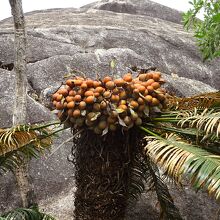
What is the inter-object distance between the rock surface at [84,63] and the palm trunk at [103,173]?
0.90 metres

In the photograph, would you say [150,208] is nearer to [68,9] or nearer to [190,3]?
[190,3]

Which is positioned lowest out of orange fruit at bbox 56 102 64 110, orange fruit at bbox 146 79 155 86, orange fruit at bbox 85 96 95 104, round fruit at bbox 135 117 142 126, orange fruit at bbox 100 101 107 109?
round fruit at bbox 135 117 142 126

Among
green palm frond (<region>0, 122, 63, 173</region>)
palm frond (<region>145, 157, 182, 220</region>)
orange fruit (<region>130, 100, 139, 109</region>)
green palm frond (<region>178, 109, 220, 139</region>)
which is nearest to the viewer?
green palm frond (<region>178, 109, 220, 139</region>)

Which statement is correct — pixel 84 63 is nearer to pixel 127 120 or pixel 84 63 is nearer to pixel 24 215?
pixel 24 215

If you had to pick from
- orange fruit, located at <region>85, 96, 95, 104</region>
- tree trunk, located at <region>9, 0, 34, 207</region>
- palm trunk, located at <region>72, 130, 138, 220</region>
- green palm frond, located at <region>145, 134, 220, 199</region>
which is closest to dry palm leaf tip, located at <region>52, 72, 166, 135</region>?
orange fruit, located at <region>85, 96, 95, 104</region>

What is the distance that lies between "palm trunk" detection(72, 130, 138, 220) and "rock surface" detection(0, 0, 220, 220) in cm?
90

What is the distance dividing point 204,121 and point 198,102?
36.0 inches

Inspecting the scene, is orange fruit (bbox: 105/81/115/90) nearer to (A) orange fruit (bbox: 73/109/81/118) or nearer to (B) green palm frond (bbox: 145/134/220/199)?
(A) orange fruit (bbox: 73/109/81/118)

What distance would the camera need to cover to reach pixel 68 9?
20906 millimetres

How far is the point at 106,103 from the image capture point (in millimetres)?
4844

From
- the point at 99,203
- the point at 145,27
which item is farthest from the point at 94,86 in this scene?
the point at 145,27

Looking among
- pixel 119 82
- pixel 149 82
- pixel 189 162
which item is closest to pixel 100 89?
pixel 119 82

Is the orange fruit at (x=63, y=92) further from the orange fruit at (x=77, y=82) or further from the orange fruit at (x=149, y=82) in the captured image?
the orange fruit at (x=149, y=82)

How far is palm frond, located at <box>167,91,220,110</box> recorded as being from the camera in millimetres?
5334
